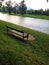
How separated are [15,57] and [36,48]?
9.07ft

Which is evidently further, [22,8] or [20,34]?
[22,8]

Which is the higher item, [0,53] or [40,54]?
[0,53]

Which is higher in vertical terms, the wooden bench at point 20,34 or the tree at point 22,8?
the wooden bench at point 20,34

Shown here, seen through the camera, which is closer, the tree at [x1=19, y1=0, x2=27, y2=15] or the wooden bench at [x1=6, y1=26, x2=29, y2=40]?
the wooden bench at [x1=6, y1=26, x2=29, y2=40]

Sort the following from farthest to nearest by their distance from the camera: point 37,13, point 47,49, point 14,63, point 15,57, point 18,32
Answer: point 37,13 < point 18,32 < point 47,49 < point 15,57 < point 14,63

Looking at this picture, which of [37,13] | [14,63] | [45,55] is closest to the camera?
[14,63]

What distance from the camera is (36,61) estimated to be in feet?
22.8

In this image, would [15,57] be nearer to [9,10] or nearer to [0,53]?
[0,53]

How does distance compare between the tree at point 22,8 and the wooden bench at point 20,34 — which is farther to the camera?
the tree at point 22,8

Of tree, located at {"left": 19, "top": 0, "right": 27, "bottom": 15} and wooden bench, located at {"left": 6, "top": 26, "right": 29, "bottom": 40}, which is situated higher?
wooden bench, located at {"left": 6, "top": 26, "right": 29, "bottom": 40}

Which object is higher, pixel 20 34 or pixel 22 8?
pixel 20 34

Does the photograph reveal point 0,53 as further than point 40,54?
No

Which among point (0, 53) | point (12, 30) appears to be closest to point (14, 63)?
point (0, 53)

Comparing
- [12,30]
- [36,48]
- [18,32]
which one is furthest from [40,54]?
[12,30]
